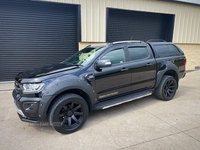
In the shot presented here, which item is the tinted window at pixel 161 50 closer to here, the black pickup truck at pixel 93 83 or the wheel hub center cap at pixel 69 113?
the black pickup truck at pixel 93 83

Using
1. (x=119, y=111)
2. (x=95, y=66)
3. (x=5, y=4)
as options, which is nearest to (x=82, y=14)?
(x=5, y=4)

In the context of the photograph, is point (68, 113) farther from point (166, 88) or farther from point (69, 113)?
point (166, 88)

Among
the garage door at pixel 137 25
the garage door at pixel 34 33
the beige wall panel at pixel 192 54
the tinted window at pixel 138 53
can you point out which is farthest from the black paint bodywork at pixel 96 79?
the beige wall panel at pixel 192 54

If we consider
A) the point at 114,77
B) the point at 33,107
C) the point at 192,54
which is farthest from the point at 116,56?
the point at 192,54

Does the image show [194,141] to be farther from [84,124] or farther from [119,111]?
[84,124]

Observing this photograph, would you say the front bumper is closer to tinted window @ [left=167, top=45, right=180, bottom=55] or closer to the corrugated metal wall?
tinted window @ [left=167, top=45, right=180, bottom=55]

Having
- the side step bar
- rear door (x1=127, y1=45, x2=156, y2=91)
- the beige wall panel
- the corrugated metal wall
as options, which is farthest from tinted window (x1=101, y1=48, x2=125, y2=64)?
the beige wall panel

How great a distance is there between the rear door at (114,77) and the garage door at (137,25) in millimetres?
4011

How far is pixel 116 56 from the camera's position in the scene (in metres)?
3.63

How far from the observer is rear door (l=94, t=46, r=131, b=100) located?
129 inches

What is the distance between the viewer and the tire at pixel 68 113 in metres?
2.78

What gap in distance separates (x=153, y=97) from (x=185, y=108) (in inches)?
41.4

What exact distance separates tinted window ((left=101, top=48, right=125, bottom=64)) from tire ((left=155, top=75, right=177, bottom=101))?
5.27 feet

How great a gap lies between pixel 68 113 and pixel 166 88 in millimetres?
3138
